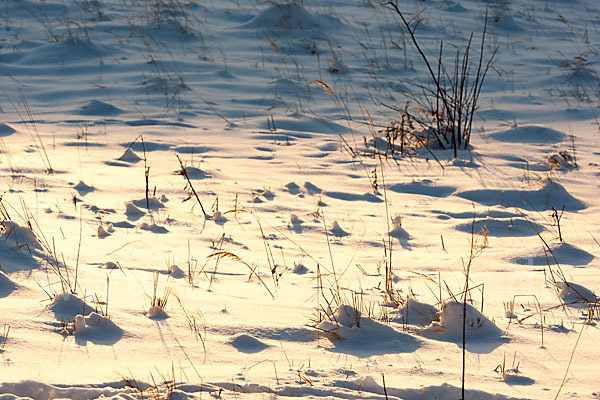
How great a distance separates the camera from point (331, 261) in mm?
2607

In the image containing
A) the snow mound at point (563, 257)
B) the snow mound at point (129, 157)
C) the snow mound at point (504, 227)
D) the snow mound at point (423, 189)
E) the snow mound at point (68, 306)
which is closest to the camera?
the snow mound at point (68, 306)

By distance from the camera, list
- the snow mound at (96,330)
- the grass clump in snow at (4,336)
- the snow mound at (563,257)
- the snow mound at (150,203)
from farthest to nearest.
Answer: the snow mound at (150,203) → the snow mound at (563,257) → the snow mound at (96,330) → the grass clump in snow at (4,336)

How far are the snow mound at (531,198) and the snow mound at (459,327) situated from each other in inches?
65.6

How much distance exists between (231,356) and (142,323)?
0.32 metres

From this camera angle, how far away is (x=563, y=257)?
9.00 feet

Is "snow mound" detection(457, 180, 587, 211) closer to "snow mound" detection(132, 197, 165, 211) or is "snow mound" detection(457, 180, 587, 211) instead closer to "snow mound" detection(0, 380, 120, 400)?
"snow mound" detection(132, 197, 165, 211)

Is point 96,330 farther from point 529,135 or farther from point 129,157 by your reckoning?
point 529,135

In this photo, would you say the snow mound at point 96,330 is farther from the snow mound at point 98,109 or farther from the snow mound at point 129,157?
the snow mound at point 98,109

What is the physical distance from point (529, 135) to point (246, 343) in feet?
12.7

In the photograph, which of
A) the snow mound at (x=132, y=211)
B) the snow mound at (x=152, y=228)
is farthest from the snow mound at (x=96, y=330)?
the snow mound at (x=132, y=211)

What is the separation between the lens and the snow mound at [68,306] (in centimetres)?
192

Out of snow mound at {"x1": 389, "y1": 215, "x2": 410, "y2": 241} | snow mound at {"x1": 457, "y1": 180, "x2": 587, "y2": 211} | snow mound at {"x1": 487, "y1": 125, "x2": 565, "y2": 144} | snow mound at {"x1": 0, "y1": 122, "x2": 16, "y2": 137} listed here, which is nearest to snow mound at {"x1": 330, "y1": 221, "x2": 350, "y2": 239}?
snow mound at {"x1": 389, "y1": 215, "x2": 410, "y2": 241}

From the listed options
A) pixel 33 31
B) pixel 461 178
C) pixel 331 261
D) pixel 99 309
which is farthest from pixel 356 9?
pixel 99 309

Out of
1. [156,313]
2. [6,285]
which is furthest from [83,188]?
[156,313]
